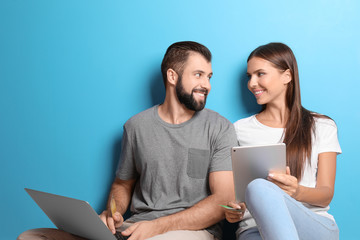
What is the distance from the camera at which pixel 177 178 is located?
1782 millimetres

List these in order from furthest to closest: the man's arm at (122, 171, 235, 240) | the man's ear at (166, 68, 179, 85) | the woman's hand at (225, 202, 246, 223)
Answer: the man's ear at (166, 68, 179, 85), the man's arm at (122, 171, 235, 240), the woman's hand at (225, 202, 246, 223)

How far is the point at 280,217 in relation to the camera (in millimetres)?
1183

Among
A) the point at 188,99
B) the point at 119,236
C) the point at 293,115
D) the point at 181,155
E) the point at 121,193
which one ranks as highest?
the point at 188,99

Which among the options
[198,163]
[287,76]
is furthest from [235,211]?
[287,76]

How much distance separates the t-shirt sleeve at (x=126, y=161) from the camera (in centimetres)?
190

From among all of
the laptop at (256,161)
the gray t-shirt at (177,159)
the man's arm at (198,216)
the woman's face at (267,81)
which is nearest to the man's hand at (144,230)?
the man's arm at (198,216)

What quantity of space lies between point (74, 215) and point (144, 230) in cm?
32

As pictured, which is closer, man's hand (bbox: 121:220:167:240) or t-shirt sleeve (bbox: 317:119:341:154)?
man's hand (bbox: 121:220:167:240)

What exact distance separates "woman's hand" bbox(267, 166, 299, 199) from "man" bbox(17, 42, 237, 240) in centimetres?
36

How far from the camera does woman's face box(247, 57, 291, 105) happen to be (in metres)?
1.80

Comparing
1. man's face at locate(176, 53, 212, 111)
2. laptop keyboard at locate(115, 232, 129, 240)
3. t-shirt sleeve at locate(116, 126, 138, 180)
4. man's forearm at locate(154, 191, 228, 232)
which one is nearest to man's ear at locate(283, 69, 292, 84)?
man's face at locate(176, 53, 212, 111)

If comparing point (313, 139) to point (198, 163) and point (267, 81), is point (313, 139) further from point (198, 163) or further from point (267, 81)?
point (198, 163)

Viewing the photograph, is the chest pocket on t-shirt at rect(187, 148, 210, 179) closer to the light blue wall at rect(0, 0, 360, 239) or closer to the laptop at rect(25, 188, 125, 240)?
the light blue wall at rect(0, 0, 360, 239)

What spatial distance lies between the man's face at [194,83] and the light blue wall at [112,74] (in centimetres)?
17
